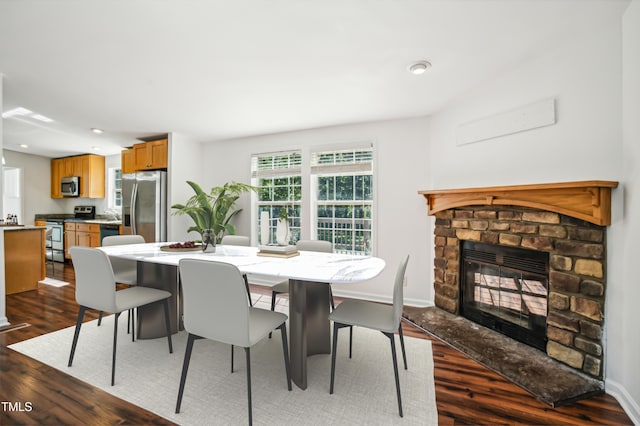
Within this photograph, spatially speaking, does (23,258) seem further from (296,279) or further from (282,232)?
(296,279)

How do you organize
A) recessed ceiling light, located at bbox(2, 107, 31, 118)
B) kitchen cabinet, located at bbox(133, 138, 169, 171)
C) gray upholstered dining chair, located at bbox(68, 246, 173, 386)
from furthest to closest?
kitchen cabinet, located at bbox(133, 138, 169, 171) < recessed ceiling light, located at bbox(2, 107, 31, 118) < gray upholstered dining chair, located at bbox(68, 246, 173, 386)

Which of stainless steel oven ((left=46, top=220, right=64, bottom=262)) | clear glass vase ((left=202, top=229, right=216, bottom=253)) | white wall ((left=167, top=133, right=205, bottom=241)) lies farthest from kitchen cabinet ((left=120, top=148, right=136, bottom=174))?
clear glass vase ((left=202, top=229, right=216, bottom=253))

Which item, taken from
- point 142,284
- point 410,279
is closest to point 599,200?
point 410,279

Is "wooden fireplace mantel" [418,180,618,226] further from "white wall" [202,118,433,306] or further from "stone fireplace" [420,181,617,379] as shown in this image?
"white wall" [202,118,433,306]

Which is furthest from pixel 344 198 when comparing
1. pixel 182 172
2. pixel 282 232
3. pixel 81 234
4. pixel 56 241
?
pixel 56 241

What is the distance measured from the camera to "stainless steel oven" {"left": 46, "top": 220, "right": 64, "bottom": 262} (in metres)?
6.18

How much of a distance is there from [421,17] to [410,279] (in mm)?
2844

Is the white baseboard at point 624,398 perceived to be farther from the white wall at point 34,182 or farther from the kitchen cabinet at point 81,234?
the white wall at point 34,182

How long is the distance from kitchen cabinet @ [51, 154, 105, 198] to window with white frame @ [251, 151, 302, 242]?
416 centimetres

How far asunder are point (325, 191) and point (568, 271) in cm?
291

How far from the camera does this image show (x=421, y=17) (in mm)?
1875

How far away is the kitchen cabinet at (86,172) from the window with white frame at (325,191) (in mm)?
4181

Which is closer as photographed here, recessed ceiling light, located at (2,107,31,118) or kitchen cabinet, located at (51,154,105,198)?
recessed ceiling light, located at (2,107,31,118)

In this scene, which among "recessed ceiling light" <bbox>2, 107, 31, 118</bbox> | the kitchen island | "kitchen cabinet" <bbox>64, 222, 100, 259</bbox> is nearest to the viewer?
"recessed ceiling light" <bbox>2, 107, 31, 118</bbox>
